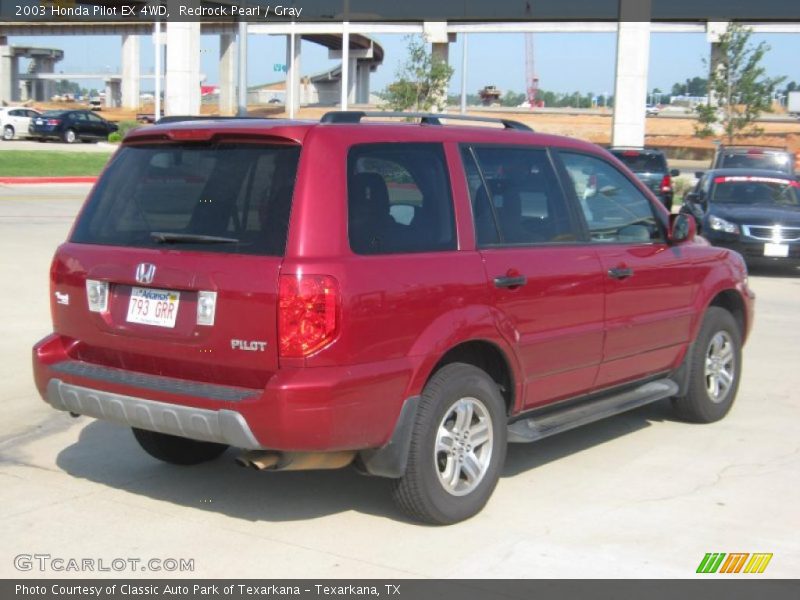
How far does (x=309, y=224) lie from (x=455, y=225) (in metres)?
0.95

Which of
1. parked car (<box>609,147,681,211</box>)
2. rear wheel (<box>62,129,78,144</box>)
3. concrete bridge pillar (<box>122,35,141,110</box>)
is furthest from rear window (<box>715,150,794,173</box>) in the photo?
concrete bridge pillar (<box>122,35,141,110</box>)

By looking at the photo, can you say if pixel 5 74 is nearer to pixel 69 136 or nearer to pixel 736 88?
pixel 69 136

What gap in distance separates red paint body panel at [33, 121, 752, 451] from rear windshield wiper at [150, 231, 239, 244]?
0.22ft

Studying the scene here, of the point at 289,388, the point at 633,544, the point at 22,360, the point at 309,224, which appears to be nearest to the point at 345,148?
the point at 309,224

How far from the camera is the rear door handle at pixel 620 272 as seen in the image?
635cm

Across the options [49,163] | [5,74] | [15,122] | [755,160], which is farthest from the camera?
[5,74]

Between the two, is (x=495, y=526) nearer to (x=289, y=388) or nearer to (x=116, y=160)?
(x=289, y=388)

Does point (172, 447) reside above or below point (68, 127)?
below

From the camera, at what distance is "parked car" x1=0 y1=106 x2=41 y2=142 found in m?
50.9

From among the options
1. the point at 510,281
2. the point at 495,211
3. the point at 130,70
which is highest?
the point at 130,70

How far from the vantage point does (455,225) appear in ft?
18.0

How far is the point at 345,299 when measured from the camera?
4781 millimetres

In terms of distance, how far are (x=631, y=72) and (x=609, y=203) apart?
31.8 m
